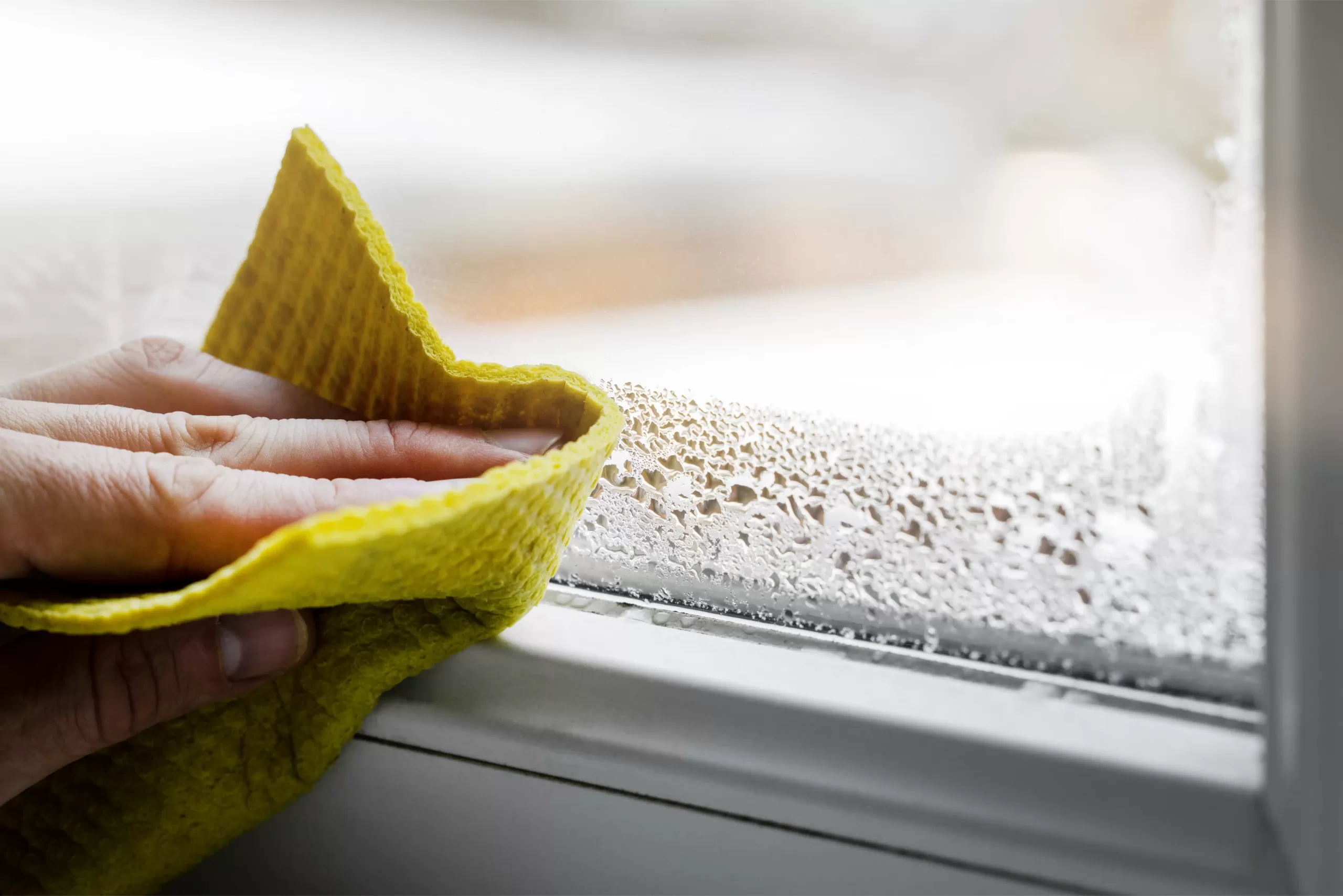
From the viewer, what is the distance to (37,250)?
0.52 meters

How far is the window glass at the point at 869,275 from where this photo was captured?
0.91 ft

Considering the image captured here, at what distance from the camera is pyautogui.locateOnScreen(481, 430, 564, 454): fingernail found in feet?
0.98

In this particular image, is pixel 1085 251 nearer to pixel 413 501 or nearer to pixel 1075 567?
pixel 1075 567

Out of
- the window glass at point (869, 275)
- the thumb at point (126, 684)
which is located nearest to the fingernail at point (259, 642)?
the thumb at point (126, 684)

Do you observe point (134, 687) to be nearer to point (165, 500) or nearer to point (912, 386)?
point (165, 500)

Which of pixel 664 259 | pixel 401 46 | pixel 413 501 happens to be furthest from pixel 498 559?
pixel 401 46

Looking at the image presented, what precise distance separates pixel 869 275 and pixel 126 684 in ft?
0.98

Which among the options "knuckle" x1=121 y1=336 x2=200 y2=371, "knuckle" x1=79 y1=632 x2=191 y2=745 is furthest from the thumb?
"knuckle" x1=121 y1=336 x2=200 y2=371

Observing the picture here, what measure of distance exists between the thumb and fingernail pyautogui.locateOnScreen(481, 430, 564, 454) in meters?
0.09

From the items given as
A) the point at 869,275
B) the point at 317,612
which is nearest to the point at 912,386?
the point at 869,275

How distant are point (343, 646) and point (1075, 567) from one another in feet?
0.87

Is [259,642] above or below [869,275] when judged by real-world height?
below

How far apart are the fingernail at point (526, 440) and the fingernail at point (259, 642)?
0.30ft

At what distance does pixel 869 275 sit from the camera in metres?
0.32
